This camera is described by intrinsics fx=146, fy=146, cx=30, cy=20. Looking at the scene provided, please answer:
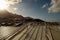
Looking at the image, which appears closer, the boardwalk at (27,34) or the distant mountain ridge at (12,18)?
the boardwalk at (27,34)

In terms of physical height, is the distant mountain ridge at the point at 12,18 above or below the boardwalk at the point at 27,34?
above

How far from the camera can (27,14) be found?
260 inches

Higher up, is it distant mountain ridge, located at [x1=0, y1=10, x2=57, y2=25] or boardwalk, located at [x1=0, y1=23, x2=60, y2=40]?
distant mountain ridge, located at [x1=0, y1=10, x2=57, y2=25]

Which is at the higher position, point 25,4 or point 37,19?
point 25,4

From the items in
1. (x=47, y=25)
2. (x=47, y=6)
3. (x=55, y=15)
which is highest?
(x=47, y=6)

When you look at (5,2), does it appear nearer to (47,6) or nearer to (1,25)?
(1,25)

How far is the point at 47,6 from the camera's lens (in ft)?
21.4

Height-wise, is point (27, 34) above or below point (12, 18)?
below

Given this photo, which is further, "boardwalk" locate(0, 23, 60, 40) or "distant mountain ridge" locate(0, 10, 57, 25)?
"distant mountain ridge" locate(0, 10, 57, 25)

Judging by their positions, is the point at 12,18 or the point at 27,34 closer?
the point at 27,34

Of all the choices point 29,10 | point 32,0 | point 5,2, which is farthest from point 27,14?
point 5,2

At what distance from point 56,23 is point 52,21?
0.79ft

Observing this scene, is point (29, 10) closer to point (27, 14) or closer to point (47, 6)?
point (27, 14)

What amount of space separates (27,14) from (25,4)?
46 cm
